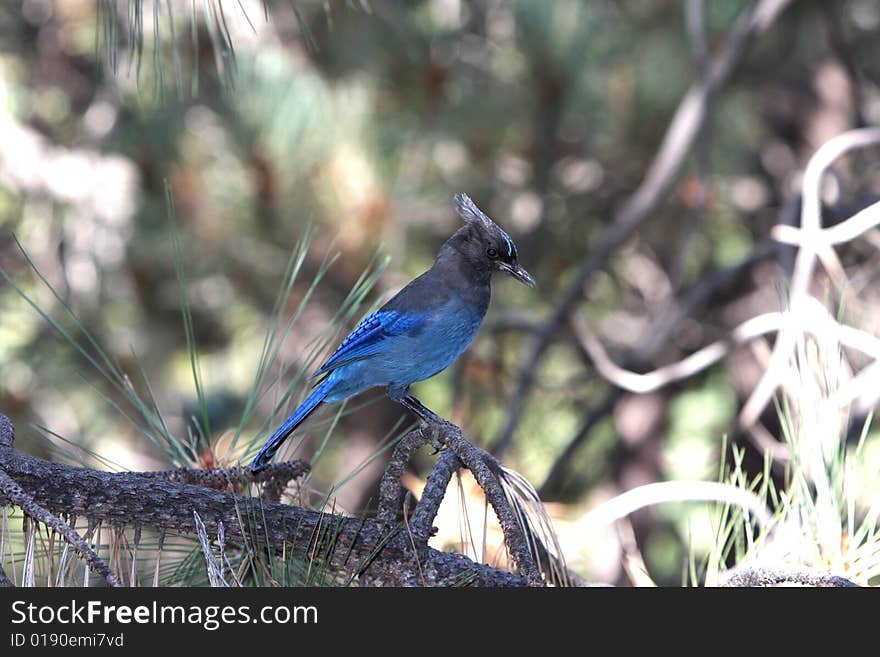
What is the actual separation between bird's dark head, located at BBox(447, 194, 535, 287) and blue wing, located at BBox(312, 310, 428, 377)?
0.49 feet

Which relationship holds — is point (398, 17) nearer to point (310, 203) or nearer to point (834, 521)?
point (310, 203)

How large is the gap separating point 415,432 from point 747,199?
4695 millimetres

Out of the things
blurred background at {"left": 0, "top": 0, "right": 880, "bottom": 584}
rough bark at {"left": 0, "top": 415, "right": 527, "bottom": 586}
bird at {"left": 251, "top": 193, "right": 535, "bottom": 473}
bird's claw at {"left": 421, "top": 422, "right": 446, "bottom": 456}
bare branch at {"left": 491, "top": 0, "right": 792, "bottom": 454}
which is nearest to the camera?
rough bark at {"left": 0, "top": 415, "right": 527, "bottom": 586}

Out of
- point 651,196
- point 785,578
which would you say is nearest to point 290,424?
point 785,578

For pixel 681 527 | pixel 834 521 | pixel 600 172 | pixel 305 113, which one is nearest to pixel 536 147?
pixel 600 172

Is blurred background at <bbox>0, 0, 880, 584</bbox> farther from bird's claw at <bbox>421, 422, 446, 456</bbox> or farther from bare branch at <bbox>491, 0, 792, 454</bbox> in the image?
bird's claw at <bbox>421, 422, 446, 456</bbox>

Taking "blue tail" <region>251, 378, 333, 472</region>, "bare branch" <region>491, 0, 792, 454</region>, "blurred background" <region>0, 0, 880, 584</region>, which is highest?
"blurred background" <region>0, 0, 880, 584</region>

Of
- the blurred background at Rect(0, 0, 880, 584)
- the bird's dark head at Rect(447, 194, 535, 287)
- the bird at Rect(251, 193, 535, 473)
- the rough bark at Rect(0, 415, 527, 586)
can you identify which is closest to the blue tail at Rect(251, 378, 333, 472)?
the bird at Rect(251, 193, 535, 473)

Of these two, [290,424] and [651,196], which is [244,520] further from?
[651,196]

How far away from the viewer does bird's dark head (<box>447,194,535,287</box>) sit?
1895 millimetres

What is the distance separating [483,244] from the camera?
191cm

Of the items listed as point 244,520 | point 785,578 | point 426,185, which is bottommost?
point 785,578

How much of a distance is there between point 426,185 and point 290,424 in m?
3.27

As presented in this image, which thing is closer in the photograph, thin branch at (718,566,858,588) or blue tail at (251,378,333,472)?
thin branch at (718,566,858,588)
